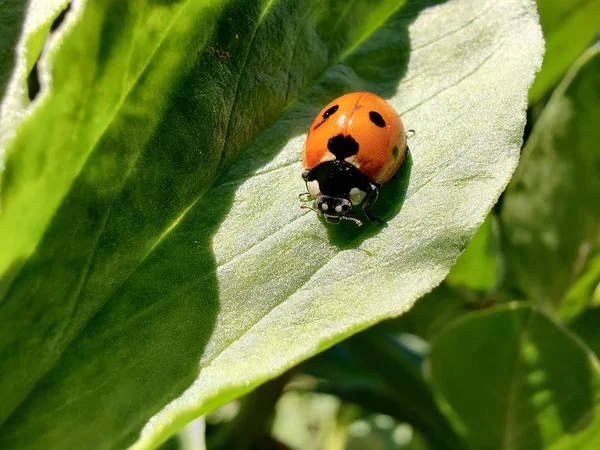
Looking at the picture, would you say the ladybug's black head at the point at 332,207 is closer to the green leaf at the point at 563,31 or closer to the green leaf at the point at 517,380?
the green leaf at the point at 517,380

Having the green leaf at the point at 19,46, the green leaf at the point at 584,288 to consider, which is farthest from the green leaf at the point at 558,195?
the green leaf at the point at 19,46

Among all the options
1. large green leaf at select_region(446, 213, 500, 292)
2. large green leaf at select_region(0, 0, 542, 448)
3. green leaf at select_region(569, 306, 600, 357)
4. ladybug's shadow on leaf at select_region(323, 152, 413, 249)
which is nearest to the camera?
large green leaf at select_region(0, 0, 542, 448)

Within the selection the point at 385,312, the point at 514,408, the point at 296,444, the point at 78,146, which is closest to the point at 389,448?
the point at 296,444

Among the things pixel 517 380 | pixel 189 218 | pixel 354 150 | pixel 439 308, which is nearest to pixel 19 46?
pixel 189 218

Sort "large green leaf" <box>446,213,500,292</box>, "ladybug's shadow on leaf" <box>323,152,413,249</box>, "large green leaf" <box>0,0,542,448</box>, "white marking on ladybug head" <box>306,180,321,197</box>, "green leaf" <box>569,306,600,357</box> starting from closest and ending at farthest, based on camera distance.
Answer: "large green leaf" <box>0,0,542,448</box> → "ladybug's shadow on leaf" <box>323,152,413,249</box> → "white marking on ladybug head" <box>306,180,321,197</box> → "green leaf" <box>569,306,600,357</box> → "large green leaf" <box>446,213,500,292</box>

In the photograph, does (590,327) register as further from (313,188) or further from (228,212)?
(228,212)

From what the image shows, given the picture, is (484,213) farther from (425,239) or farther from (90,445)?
(90,445)

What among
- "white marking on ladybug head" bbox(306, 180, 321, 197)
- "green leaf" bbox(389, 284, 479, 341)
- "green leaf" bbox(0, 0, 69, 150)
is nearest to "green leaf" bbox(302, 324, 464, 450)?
"green leaf" bbox(389, 284, 479, 341)

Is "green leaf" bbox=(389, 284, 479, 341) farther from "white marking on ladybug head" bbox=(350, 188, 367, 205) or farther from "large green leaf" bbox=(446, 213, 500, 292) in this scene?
"white marking on ladybug head" bbox=(350, 188, 367, 205)
